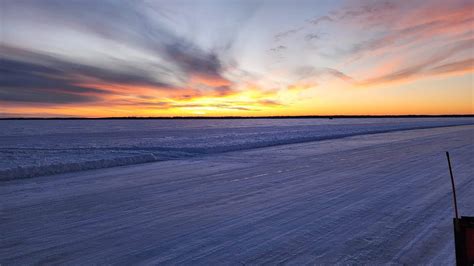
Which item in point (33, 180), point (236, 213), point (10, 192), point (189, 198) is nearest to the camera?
point (236, 213)

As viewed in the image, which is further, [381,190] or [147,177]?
[147,177]

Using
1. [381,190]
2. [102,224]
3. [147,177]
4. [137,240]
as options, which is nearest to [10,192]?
[147,177]

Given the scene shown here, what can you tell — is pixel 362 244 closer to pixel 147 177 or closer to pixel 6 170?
pixel 147 177

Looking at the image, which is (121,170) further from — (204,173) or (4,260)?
(4,260)

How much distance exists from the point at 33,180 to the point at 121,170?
2908mm

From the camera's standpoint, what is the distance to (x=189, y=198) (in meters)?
7.29

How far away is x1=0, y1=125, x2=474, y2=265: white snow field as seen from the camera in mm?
4094

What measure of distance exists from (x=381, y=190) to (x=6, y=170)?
471 inches

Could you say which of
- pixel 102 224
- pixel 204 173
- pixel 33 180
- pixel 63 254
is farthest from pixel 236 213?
pixel 33 180

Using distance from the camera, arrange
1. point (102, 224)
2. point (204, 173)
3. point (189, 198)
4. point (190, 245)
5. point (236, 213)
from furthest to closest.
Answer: point (204, 173) → point (189, 198) → point (236, 213) → point (102, 224) → point (190, 245)

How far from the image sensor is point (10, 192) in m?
8.45

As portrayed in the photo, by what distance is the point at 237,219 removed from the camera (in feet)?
18.4

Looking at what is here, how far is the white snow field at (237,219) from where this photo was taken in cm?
409

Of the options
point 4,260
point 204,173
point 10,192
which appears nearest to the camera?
point 4,260
